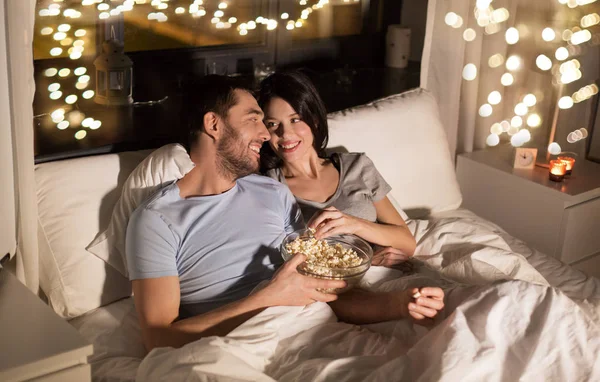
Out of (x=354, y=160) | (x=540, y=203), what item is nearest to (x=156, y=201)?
(x=354, y=160)

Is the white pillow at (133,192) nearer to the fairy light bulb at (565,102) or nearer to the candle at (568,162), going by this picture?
the candle at (568,162)

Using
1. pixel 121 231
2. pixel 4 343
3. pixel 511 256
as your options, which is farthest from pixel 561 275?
pixel 4 343

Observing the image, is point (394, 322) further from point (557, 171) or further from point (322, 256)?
point (557, 171)

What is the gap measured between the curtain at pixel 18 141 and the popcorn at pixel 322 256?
0.67m

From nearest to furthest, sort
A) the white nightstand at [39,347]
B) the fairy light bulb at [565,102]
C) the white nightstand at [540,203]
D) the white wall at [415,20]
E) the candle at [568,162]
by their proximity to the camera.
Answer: the white nightstand at [39,347] < the white nightstand at [540,203] < the candle at [568,162] < the fairy light bulb at [565,102] < the white wall at [415,20]

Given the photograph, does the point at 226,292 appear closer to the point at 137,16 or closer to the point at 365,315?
the point at 365,315

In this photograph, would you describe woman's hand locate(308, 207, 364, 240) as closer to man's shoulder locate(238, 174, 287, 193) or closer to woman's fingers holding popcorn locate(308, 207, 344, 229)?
woman's fingers holding popcorn locate(308, 207, 344, 229)

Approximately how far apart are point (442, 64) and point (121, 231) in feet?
5.07

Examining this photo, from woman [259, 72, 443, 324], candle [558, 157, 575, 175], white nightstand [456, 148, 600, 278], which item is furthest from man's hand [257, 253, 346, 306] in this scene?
candle [558, 157, 575, 175]

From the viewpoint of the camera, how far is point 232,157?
6.44 ft

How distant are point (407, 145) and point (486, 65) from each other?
28.7 inches

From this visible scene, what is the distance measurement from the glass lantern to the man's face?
65 centimetres

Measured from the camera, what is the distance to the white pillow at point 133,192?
1.93 meters

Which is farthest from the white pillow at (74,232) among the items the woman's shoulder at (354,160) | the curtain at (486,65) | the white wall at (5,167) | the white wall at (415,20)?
the white wall at (415,20)
